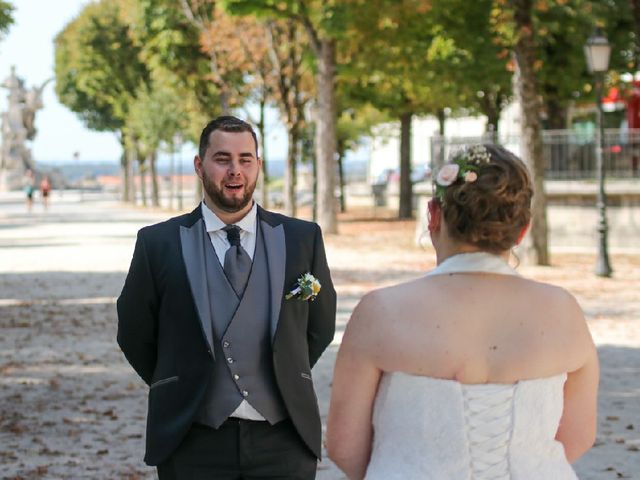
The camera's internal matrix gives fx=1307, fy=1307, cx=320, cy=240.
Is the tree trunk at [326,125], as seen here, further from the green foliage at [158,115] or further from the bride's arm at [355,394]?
the bride's arm at [355,394]

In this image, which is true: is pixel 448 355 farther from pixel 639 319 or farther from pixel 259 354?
pixel 639 319

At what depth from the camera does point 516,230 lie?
2887 millimetres

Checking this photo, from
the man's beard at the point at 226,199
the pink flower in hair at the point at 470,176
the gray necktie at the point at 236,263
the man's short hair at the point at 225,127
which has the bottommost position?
the gray necktie at the point at 236,263

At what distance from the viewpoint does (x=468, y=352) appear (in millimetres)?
2836

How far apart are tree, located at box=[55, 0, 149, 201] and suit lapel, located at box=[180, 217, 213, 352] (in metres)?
60.0

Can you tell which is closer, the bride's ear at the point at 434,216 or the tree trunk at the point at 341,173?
the bride's ear at the point at 434,216

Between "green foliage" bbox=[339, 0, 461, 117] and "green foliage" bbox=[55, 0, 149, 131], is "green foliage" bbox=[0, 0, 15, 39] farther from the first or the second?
"green foliage" bbox=[55, 0, 149, 131]

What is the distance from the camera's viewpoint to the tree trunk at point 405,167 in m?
42.2

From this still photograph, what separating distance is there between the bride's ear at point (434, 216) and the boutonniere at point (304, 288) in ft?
4.20

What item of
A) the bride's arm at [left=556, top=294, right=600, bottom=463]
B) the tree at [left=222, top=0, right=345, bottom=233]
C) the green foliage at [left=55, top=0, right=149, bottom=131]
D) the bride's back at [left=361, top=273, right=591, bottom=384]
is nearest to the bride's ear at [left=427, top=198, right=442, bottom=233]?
→ the bride's back at [left=361, top=273, right=591, bottom=384]

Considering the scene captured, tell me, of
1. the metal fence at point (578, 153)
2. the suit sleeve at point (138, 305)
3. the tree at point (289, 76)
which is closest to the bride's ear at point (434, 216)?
the suit sleeve at point (138, 305)

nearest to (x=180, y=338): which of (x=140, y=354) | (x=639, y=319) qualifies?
(x=140, y=354)

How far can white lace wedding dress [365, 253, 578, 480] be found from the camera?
9.37 feet

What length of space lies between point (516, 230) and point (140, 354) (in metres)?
1.82
